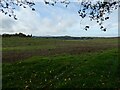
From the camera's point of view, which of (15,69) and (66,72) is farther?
(15,69)

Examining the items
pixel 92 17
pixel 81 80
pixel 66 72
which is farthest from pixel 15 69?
pixel 92 17

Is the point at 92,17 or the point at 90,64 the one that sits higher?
the point at 92,17

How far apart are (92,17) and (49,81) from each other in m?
4.75

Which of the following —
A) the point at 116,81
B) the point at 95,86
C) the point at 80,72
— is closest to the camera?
the point at 95,86

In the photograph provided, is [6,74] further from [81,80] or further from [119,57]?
[119,57]

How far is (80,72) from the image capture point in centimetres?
2280

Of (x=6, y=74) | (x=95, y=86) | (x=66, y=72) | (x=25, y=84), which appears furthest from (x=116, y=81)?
(x=6, y=74)

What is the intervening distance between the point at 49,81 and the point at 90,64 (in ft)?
18.2

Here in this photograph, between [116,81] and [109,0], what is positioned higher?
[109,0]

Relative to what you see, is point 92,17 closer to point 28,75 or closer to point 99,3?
point 99,3

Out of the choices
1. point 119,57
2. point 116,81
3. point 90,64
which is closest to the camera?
point 116,81

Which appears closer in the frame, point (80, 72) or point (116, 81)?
point (116, 81)

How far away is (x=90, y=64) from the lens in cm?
2547

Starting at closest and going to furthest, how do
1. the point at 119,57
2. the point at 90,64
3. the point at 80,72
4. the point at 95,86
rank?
the point at 95,86 < the point at 80,72 < the point at 90,64 < the point at 119,57
